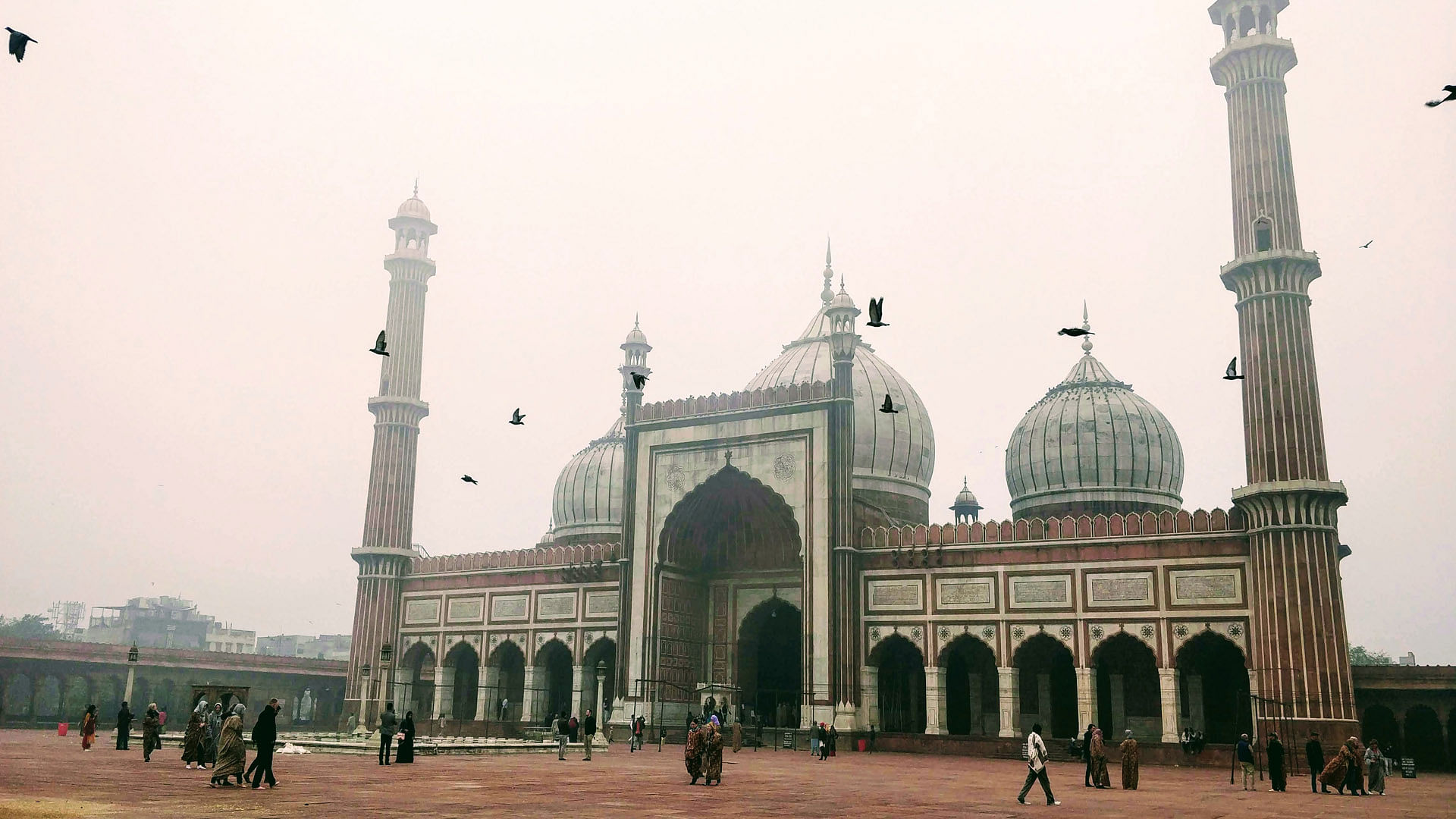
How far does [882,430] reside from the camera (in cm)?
3872

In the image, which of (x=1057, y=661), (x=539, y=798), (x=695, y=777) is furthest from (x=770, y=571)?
(x=539, y=798)

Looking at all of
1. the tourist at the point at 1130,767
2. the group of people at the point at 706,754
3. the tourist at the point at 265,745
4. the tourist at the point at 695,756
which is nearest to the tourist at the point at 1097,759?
the tourist at the point at 1130,767

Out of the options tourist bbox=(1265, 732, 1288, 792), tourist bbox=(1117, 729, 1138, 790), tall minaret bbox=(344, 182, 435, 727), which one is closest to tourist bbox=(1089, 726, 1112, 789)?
tourist bbox=(1117, 729, 1138, 790)

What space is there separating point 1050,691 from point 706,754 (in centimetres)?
1701

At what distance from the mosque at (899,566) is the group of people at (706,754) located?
12.9 meters

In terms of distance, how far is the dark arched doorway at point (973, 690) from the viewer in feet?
105

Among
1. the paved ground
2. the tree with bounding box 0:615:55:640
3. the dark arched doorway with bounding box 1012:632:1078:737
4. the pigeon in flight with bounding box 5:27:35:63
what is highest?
the pigeon in flight with bounding box 5:27:35:63

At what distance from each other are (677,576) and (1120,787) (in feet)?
59.0

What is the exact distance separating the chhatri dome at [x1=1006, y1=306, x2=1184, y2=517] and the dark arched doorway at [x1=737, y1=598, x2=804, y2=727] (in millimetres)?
8396

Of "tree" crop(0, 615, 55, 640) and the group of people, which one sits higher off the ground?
"tree" crop(0, 615, 55, 640)

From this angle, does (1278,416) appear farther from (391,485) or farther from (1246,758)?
(391,485)

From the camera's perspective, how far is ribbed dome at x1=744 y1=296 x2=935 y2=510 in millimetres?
38438

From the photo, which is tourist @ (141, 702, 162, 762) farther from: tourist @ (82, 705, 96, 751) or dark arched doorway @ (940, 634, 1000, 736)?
dark arched doorway @ (940, 634, 1000, 736)

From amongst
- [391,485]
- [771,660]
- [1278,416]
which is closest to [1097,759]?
[1278,416]
